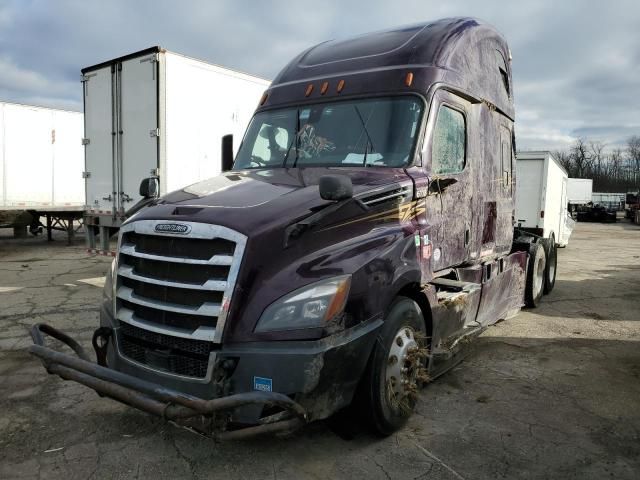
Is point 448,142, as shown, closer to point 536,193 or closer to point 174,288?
point 174,288

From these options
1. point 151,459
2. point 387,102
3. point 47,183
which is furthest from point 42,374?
point 47,183

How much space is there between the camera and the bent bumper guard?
2762 millimetres

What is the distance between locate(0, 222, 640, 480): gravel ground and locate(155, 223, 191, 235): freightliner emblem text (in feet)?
4.95

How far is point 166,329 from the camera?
3.35 metres

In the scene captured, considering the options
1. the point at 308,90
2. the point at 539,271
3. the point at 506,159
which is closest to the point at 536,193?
the point at 539,271

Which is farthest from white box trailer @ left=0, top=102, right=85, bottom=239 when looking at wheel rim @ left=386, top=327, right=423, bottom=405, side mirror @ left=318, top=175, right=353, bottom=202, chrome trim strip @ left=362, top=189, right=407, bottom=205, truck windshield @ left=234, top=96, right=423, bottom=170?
wheel rim @ left=386, top=327, right=423, bottom=405

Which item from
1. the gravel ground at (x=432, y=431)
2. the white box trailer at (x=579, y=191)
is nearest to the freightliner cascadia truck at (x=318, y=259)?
the gravel ground at (x=432, y=431)

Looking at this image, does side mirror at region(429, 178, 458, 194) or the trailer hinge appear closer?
side mirror at region(429, 178, 458, 194)

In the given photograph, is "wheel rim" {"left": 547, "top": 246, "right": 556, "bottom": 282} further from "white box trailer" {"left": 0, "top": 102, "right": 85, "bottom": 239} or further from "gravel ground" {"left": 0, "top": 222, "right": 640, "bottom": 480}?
"white box trailer" {"left": 0, "top": 102, "right": 85, "bottom": 239}

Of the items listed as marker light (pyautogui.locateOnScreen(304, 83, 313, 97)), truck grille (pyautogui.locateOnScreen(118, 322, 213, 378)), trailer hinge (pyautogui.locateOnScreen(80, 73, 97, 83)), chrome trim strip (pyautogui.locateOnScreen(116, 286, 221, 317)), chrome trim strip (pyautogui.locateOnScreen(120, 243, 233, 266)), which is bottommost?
truck grille (pyautogui.locateOnScreen(118, 322, 213, 378))

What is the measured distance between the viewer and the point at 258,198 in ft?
11.6

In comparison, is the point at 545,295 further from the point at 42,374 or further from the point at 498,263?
the point at 42,374

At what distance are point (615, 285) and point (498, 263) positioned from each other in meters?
5.69

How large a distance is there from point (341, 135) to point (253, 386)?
7.77 ft
